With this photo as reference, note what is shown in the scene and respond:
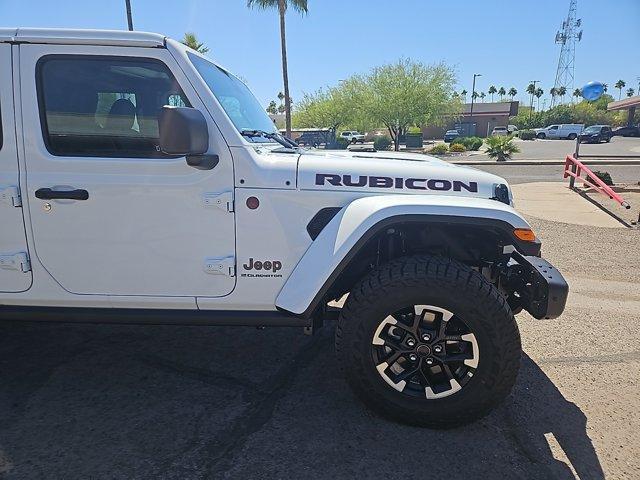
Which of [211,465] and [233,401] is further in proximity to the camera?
[233,401]

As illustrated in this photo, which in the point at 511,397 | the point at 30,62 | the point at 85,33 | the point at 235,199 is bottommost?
the point at 511,397

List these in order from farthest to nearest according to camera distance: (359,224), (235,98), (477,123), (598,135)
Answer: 1. (477,123)
2. (598,135)
3. (235,98)
4. (359,224)

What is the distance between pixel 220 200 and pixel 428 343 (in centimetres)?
136

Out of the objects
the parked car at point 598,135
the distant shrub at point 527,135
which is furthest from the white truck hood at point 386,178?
the distant shrub at point 527,135

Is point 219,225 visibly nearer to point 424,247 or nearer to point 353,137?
point 424,247

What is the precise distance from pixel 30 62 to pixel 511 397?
3388 mm

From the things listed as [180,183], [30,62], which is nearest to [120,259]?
[180,183]

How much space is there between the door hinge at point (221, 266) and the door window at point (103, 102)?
25.1 inches

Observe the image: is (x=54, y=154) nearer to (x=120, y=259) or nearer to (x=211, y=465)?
(x=120, y=259)

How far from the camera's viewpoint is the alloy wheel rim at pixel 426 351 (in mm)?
2422

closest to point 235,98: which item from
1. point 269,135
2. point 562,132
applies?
point 269,135

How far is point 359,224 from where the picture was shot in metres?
2.33

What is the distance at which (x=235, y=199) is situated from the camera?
8.05ft

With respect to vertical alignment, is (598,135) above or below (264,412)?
above
